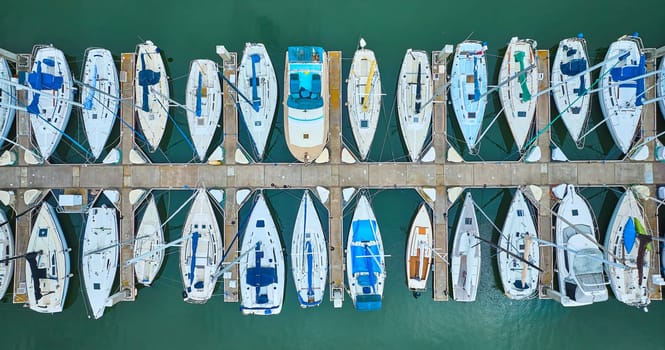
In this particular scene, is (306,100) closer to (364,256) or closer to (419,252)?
(364,256)

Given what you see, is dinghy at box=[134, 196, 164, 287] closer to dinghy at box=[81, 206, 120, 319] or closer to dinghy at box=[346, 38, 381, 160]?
dinghy at box=[81, 206, 120, 319]

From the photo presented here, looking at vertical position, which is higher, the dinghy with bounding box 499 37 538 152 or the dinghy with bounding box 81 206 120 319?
the dinghy with bounding box 499 37 538 152

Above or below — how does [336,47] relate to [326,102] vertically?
above

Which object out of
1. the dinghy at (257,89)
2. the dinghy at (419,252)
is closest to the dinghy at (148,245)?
the dinghy at (257,89)

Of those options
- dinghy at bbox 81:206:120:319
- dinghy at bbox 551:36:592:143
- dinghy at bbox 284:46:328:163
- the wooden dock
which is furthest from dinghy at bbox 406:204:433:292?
dinghy at bbox 81:206:120:319

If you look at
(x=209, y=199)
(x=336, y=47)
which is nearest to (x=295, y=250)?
(x=209, y=199)

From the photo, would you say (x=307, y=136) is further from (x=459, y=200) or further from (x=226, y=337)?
(x=226, y=337)
